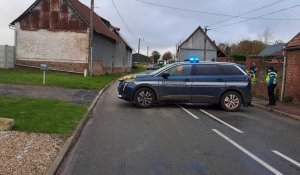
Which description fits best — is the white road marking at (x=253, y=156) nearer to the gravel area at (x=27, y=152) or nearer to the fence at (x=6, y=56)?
the gravel area at (x=27, y=152)

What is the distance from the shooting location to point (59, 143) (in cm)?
887

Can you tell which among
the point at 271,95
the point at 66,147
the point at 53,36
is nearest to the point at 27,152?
the point at 66,147

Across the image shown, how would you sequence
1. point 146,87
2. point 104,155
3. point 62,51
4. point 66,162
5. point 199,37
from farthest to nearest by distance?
point 199,37
point 62,51
point 146,87
point 104,155
point 66,162

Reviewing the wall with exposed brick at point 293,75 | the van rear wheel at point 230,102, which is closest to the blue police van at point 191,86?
the van rear wheel at point 230,102

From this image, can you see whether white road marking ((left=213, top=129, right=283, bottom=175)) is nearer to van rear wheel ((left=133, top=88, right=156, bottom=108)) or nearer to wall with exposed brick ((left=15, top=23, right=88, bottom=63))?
van rear wheel ((left=133, top=88, right=156, bottom=108))

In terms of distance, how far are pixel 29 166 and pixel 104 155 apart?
1689mm

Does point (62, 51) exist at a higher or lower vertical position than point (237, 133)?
higher

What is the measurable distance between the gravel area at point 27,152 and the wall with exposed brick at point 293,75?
14.1 metres

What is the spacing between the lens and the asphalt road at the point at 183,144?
24.9ft

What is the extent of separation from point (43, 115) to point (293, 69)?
12988mm

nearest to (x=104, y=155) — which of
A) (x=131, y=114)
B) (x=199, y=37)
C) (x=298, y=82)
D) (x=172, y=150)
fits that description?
(x=172, y=150)

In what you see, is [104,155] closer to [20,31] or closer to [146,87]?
[146,87]

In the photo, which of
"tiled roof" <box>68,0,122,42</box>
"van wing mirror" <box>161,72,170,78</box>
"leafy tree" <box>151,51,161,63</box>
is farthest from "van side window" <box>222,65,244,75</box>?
"leafy tree" <box>151,51,161,63</box>

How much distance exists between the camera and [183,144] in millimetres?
9617
